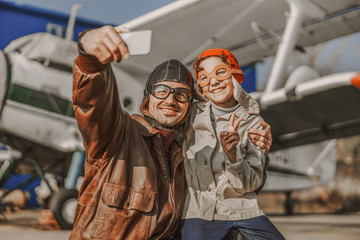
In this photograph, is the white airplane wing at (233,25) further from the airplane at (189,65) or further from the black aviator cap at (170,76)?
the black aviator cap at (170,76)

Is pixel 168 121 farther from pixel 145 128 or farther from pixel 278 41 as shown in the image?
pixel 278 41

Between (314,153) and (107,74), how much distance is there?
37.6 ft

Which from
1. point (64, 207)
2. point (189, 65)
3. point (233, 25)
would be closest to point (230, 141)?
point (64, 207)

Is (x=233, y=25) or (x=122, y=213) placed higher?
(x=233, y=25)

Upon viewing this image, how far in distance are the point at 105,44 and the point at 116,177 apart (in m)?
0.34

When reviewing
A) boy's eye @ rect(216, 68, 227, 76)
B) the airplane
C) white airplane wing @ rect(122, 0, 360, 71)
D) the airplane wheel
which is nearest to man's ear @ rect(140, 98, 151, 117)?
boy's eye @ rect(216, 68, 227, 76)

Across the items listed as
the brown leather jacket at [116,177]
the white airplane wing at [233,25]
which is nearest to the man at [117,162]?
the brown leather jacket at [116,177]

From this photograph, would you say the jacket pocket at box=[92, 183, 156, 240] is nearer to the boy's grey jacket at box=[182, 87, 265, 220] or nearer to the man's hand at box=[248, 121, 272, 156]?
the boy's grey jacket at box=[182, 87, 265, 220]

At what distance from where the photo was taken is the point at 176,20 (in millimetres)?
5508

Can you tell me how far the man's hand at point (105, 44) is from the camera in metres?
0.65

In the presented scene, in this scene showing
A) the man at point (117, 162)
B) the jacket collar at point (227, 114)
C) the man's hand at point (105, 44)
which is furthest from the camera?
the jacket collar at point (227, 114)

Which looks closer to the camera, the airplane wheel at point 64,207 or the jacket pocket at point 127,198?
the jacket pocket at point 127,198

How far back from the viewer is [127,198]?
2.77 ft

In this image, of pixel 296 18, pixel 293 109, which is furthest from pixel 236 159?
pixel 296 18
